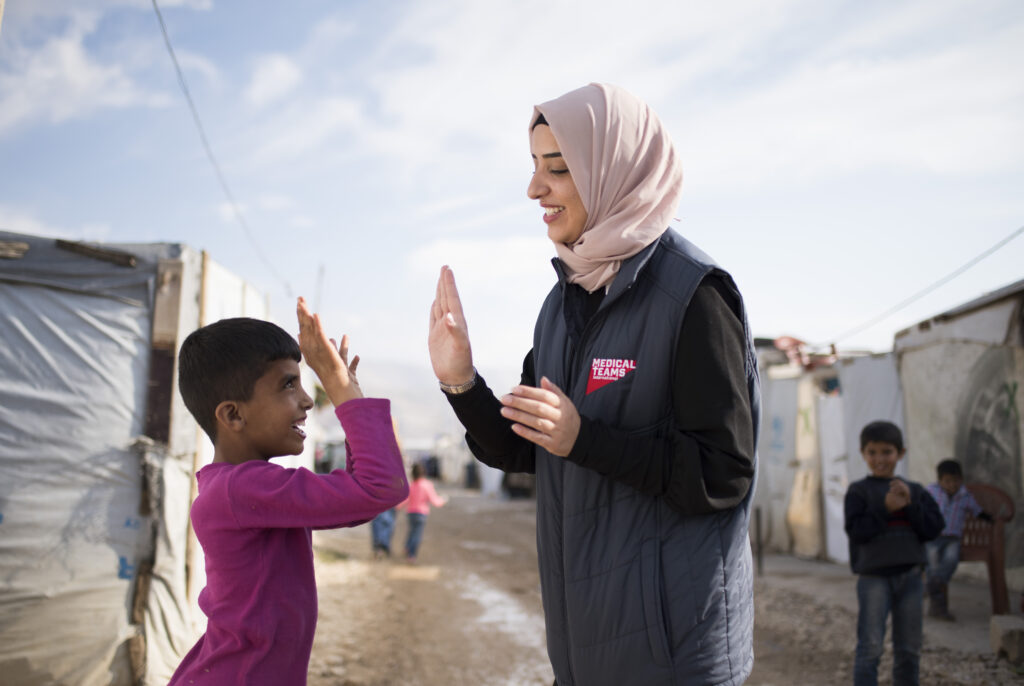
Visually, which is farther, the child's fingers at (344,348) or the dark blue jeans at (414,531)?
the dark blue jeans at (414,531)

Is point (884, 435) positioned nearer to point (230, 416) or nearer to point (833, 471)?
point (230, 416)

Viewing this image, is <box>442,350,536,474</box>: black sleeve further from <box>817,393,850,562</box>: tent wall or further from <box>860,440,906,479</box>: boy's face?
<box>817,393,850,562</box>: tent wall

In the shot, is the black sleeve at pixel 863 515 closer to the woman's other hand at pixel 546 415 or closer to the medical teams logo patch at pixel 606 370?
the medical teams logo patch at pixel 606 370

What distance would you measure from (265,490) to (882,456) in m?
3.92

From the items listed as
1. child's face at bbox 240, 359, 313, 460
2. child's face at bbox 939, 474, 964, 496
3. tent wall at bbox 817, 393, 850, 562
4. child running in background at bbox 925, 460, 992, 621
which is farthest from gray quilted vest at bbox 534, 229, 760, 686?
tent wall at bbox 817, 393, 850, 562

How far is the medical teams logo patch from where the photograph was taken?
176cm

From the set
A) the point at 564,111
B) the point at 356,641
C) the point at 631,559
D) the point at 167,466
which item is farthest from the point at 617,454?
the point at 356,641

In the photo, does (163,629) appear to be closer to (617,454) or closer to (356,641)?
(356,641)

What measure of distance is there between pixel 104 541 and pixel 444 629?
3.19 m

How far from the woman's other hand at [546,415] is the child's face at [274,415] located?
68 centimetres

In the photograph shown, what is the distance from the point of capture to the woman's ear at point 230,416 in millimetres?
2021

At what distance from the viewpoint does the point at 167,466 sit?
17.3 ft

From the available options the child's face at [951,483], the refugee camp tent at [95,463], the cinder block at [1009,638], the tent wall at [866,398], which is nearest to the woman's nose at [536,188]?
the refugee camp tent at [95,463]

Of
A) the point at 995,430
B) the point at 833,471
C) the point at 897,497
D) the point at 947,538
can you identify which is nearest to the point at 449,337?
the point at 897,497
